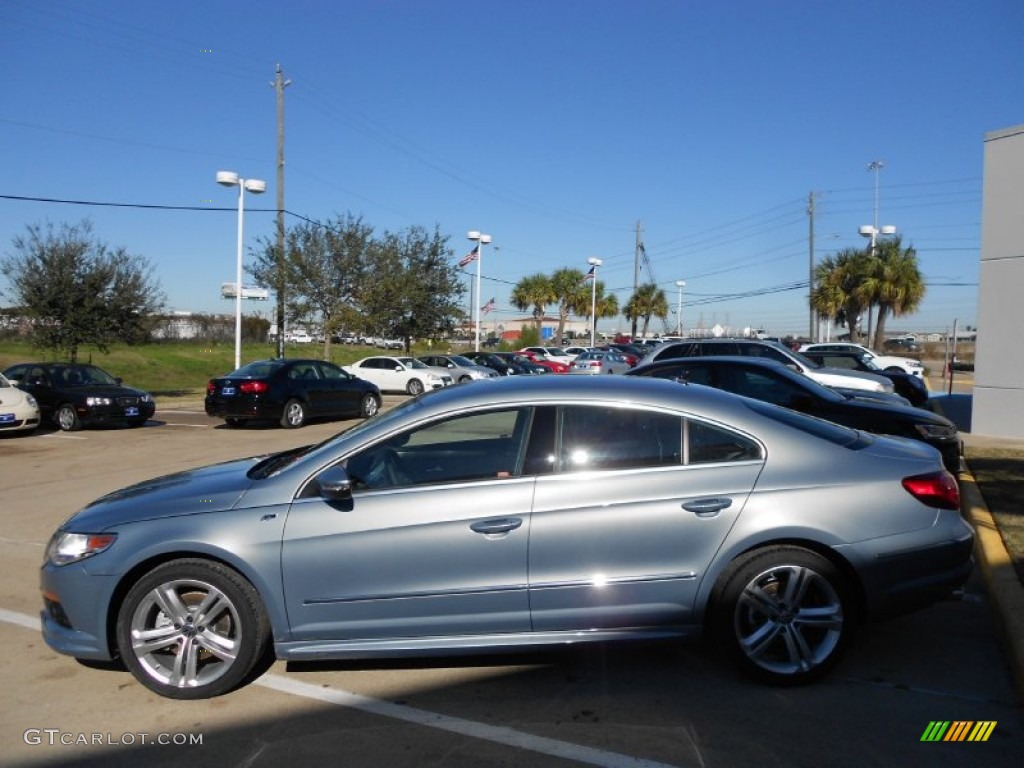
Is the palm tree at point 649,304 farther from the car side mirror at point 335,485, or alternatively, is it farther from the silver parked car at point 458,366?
the car side mirror at point 335,485

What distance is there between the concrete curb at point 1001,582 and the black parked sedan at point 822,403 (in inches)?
28.8

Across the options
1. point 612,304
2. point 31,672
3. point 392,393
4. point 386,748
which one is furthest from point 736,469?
point 612,304

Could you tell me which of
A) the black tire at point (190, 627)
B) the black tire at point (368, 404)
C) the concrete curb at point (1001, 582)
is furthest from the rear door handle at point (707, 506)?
the black tire at point (368, 404)

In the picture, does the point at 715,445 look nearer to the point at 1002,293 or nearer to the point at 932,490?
the point at 932,490

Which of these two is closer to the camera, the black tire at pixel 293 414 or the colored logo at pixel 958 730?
the colored logo at pixel 958 730

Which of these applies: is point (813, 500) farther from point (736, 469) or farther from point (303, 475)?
point (303, 475)

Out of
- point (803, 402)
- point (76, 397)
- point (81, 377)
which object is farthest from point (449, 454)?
point (81, 377)

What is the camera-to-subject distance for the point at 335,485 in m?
3.92

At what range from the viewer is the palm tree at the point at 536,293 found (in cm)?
7150

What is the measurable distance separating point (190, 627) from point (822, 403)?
6.43 m

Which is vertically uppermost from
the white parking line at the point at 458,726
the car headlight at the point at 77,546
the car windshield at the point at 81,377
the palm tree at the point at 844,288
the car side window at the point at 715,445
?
the palm tree at the point at 844,288

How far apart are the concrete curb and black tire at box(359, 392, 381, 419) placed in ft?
45.8

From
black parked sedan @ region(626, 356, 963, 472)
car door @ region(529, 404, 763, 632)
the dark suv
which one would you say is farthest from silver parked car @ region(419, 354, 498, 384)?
car door @ region(529, 404, 763, 632)

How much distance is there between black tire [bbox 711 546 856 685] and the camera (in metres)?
4.04
